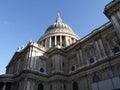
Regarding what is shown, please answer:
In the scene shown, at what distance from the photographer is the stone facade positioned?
798 inches

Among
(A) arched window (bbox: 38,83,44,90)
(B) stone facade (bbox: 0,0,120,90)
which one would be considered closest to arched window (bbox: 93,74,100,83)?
(B) stone facade (bbox: 0,0,120,90)

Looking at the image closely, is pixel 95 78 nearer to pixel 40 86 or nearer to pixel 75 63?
pixel 75 63

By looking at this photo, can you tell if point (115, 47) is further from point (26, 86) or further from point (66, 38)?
point (66, 38)

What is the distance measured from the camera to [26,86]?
2195 centimetres

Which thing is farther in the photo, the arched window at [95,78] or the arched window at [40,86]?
the arched window at [40,86]

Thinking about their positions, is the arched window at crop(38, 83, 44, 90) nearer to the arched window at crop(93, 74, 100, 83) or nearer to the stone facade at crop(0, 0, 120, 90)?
the stone facade at crop(0, 0, 120, 90)

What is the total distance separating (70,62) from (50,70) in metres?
4.66

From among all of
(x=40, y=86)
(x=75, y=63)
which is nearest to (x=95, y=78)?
(x=75, y=63)

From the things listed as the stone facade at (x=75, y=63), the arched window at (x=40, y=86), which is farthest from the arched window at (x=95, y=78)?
the arched window at (x=40, y=86)

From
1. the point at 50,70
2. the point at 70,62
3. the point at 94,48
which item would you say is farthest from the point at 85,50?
the point at 50,70

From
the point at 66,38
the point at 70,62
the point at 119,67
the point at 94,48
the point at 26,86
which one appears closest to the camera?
the point at 119,67

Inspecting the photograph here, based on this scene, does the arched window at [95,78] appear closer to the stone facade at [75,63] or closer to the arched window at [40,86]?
the stone facade at [75,63]

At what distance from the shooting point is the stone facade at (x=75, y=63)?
66.5 ft

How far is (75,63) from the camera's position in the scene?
1053 inches
